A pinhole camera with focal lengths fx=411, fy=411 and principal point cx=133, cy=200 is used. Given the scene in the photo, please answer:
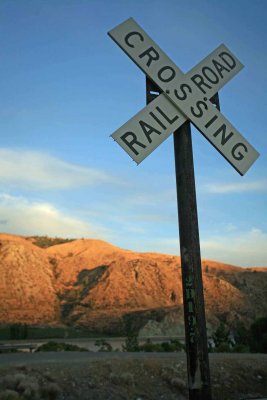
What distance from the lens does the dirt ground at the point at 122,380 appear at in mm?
→ 8039

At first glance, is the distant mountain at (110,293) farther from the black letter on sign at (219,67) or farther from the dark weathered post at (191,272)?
the black letter on sign at (219,67)

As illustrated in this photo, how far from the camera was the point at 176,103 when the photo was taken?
11.6 ft

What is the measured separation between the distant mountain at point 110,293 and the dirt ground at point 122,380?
30.7 meters

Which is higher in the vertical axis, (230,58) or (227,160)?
(230,58)

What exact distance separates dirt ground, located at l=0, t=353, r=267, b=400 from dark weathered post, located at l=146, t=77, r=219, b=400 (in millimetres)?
5158

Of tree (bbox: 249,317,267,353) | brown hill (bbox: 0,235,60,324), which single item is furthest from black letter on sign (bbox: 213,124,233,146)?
brown hill (bbox: 0,235,60,324)

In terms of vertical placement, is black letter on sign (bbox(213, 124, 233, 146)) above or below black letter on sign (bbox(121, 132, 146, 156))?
above

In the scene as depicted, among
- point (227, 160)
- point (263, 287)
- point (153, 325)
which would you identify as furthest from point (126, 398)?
point (263, 287)

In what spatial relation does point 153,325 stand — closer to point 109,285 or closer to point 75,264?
point 109,285

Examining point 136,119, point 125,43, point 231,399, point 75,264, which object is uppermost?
point 75,264

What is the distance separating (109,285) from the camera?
1971 inches

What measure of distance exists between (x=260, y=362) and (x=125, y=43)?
10839 mm

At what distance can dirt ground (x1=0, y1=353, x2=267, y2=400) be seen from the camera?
804cm

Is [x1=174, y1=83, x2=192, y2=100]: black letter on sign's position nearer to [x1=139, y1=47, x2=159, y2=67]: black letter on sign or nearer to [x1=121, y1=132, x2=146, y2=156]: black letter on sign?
[x1=139, y1=47, x2=159, y2=67]: black letter on sign
